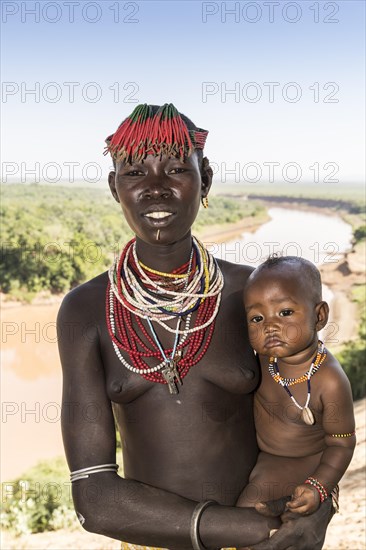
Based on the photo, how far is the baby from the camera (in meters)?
2.60

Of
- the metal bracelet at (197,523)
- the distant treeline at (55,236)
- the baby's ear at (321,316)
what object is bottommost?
the metal bracelet at (197,523)

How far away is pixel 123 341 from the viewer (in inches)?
103

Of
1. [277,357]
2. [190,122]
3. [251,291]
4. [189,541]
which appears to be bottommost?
[189,541]

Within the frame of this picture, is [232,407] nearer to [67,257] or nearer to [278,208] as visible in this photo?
[67,257]

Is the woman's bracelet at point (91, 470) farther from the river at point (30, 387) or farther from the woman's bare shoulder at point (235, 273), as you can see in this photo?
the river at point (30, 387)

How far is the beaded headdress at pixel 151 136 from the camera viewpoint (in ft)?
8.15

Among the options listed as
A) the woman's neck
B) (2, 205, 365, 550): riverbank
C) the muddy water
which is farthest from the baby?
the muddy water

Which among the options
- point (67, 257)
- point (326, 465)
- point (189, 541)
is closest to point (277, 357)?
point (326, 465)

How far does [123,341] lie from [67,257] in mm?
21786

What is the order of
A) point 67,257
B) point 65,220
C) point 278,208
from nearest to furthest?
point 67,257, point 65,220, point 278,208

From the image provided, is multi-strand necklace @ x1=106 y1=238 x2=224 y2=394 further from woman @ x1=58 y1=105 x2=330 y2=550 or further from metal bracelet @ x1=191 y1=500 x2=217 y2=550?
metal bracelet @ x1=191 y1=500 x2=217 y2=550

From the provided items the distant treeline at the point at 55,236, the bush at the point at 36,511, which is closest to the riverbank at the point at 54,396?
the bush at the point at 36,511

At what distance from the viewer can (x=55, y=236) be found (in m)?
28.7

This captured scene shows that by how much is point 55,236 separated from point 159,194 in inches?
1052
